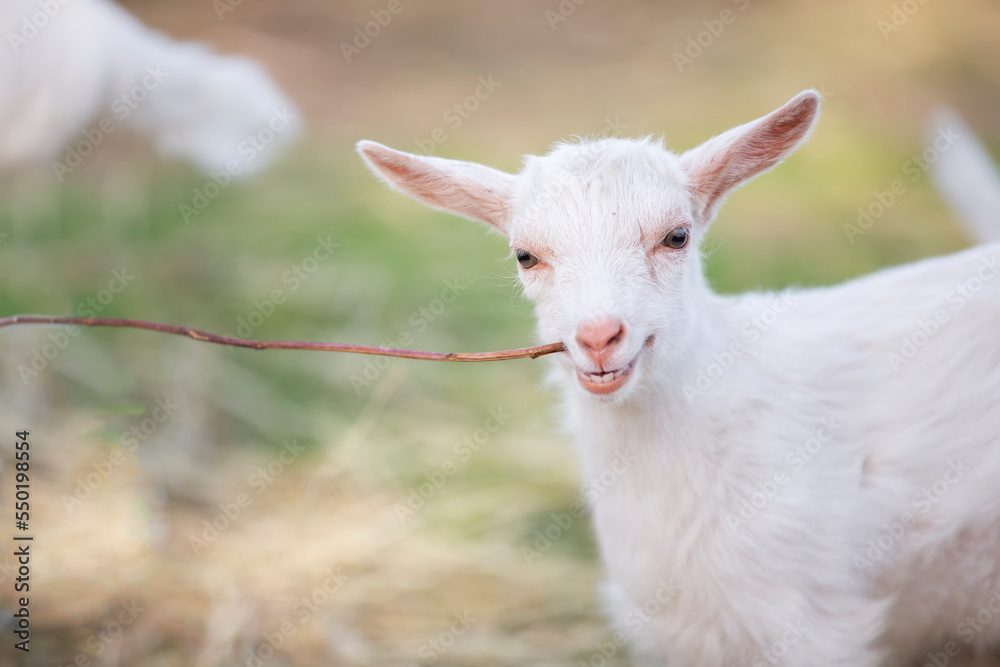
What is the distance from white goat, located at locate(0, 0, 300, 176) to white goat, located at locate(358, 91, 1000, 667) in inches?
107

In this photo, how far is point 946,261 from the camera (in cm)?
257

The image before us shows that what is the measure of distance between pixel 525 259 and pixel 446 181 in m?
0.32

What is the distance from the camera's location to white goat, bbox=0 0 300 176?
4.05 m

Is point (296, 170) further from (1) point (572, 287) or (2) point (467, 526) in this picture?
(1) point (572, 287)

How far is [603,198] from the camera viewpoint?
2043mm

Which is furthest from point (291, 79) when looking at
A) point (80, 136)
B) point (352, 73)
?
point (80, 136)

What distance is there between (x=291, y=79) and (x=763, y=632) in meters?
5.69

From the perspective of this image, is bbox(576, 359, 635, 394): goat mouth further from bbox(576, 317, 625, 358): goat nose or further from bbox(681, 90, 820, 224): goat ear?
bbox(681, 90, 820, 224): goat ear

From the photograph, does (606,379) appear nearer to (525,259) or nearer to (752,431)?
(525,259)

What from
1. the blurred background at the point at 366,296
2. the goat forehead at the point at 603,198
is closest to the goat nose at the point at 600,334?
the goat forehead at the point at 603,198

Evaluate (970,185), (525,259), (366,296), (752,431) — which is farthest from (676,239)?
(366,296)

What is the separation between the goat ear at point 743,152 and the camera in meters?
2.03

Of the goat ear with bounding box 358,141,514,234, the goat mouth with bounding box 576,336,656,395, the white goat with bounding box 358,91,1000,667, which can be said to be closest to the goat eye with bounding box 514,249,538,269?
the white goat with bounding box 358,91,1000,667

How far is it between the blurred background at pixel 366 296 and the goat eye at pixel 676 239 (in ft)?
1.76
